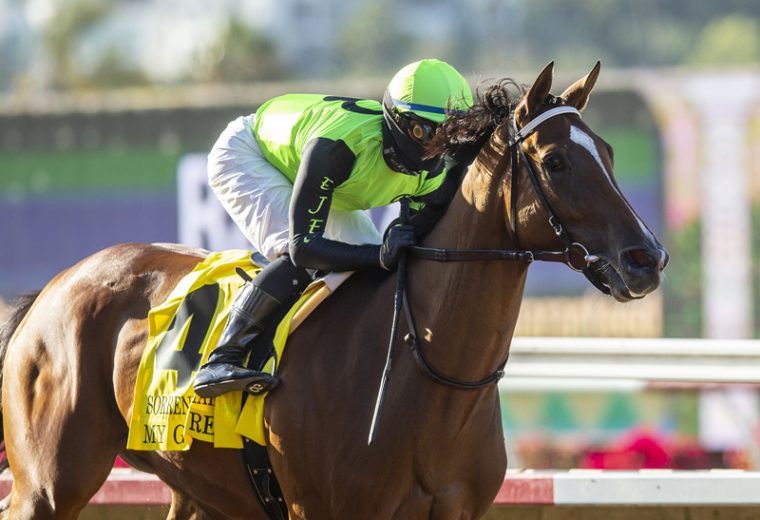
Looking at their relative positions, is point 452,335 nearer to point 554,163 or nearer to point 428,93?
point 554,163

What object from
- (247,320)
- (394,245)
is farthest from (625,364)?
(247,320)

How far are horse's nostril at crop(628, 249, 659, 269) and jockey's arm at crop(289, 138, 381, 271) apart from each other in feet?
2.88

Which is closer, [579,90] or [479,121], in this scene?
[579,90]

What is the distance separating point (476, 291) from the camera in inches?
151

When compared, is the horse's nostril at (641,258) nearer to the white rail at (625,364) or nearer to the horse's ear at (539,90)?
the horse's ear at (539,90)

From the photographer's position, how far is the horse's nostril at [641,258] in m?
3.45

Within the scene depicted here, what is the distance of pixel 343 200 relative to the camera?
168 inches

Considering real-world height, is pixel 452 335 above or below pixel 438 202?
below

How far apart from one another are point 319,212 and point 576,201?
0.86 meters

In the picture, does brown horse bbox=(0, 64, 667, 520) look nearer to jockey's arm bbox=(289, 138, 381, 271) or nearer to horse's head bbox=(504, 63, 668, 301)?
horse's head bbox=(504, 63, 668, 301)

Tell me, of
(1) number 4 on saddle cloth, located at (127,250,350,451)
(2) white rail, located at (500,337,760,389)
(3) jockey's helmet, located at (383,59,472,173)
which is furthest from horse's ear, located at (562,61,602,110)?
(2) white rail, located at (500,337,760,389)

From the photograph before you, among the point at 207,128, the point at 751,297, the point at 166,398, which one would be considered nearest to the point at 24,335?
the point at 166,398

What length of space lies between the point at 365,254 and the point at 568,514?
178 centimetres

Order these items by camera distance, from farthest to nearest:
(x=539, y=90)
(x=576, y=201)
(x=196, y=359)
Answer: (x=196, y=359)
(x=539, y=90)
(x=576, y=201)
